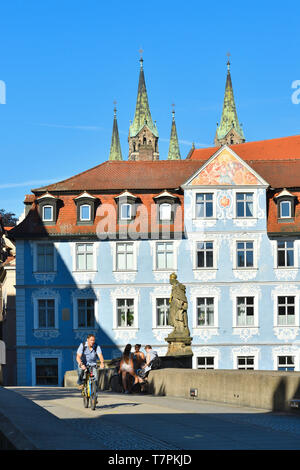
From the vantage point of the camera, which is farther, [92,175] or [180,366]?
[92,175]

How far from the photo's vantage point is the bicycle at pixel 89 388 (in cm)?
1678

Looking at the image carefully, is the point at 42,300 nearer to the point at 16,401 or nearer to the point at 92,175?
the point at 92,175

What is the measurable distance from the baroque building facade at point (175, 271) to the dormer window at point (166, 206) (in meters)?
0.06

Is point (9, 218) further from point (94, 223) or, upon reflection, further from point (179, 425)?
point (179, 425)

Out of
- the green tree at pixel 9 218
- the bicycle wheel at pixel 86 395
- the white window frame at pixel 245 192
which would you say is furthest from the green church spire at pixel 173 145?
the bicycle wheel at pixel 86 395

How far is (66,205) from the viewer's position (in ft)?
156

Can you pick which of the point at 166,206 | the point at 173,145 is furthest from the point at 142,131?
the point at 166,206

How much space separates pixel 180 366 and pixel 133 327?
58.1 feet

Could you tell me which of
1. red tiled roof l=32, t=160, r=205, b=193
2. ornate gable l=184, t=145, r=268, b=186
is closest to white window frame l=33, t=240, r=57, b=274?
red tiled roof l=32, t=160, r=205, b=193

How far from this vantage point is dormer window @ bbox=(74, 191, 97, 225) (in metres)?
46.8

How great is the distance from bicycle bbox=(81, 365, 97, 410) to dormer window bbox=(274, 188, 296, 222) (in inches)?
1197

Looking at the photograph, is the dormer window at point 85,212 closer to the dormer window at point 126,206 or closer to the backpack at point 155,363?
the dormer window at point 126,206
